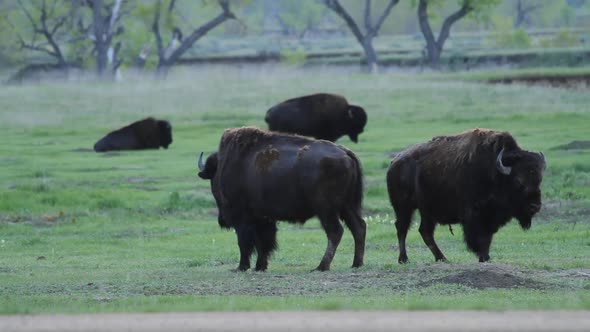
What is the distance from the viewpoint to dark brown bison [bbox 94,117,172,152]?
35188mm

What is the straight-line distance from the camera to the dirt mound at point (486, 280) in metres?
12.0

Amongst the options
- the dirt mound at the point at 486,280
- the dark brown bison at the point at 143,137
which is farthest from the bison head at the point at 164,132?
the dirt mound at the point at 486,280

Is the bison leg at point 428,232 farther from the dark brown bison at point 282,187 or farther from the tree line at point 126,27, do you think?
the tree line at point 126,27

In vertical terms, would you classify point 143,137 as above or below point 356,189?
below

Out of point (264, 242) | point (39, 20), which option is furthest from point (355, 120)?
point (39, 20)

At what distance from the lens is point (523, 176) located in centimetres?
1389

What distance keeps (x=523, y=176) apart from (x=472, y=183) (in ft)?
2.17

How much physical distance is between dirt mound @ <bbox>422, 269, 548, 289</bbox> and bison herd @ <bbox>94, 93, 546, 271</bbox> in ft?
6.09

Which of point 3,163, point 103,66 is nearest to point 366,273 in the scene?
point 3,163

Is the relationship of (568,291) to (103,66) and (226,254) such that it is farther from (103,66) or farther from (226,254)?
(103,66)

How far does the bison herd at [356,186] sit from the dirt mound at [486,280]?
186 centimetres

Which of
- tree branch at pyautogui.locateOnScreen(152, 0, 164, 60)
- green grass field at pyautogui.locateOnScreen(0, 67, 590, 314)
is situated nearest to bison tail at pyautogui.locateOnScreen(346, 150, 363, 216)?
green grass field at pyautogui.locateOnScreen(0, 67, 590, 314)

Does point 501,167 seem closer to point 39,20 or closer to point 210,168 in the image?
point 210,168

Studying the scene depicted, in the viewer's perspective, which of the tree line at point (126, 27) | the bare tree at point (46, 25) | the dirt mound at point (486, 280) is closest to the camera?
the dirt mound at point (486, 280)
